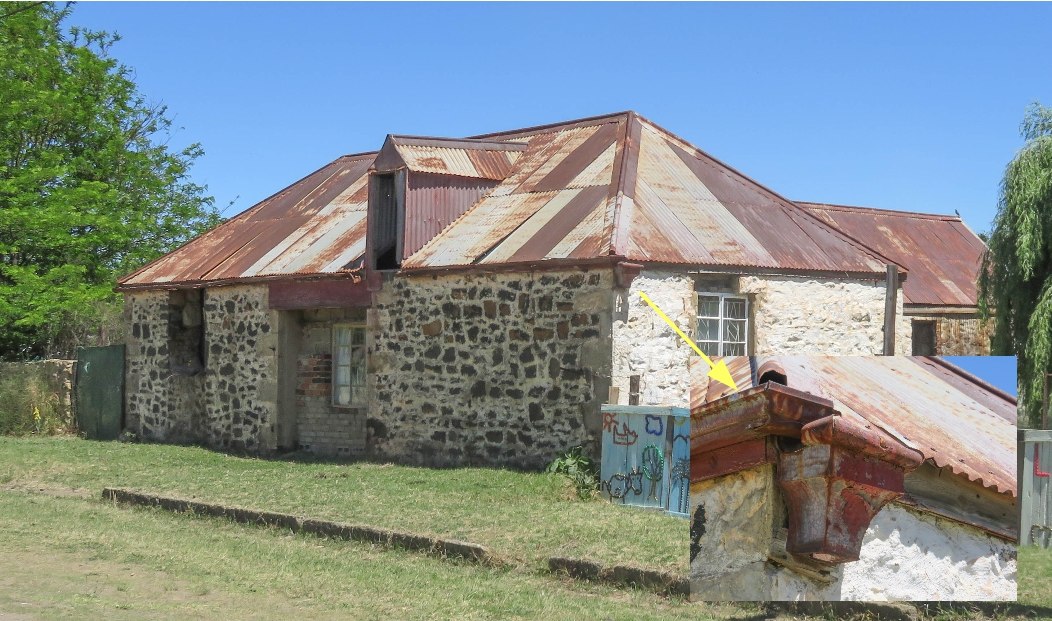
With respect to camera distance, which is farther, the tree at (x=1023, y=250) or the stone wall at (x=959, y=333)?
the stone wall at (x=959, y=333)

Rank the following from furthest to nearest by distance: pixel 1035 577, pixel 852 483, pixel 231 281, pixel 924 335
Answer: pixel 924 335 < pixel 231 281 < pixel 1035 577 < pixel 852 483

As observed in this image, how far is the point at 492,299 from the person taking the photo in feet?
51.9

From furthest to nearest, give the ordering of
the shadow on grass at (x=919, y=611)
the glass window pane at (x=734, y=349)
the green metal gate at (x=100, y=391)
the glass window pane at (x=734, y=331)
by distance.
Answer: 1. the green metal gate at (x=100, y=391)
2. the glass window pane at (x=734, y=331)
3. the glass window pane at (x=734, y=349)
4. the shadow on grass at (x=919, y=611)

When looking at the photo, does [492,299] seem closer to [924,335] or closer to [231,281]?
[231,281]

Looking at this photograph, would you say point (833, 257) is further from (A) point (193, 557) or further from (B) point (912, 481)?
(B) point (912, 481)

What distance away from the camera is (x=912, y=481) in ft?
18.7

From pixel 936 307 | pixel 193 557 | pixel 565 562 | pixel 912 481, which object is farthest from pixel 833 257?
pixel 912 481

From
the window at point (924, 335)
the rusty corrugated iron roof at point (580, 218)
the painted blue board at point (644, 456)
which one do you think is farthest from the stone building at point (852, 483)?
the window at point (924, 335)

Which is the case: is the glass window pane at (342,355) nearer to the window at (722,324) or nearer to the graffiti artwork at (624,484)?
the window at (722,324)

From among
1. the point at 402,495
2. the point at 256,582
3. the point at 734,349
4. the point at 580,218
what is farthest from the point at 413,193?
the point at 256,582

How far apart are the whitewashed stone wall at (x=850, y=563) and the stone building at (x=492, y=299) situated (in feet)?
28.4

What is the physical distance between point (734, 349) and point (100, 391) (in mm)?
12477

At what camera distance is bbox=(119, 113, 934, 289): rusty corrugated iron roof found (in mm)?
15625

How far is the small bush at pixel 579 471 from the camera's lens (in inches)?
544
